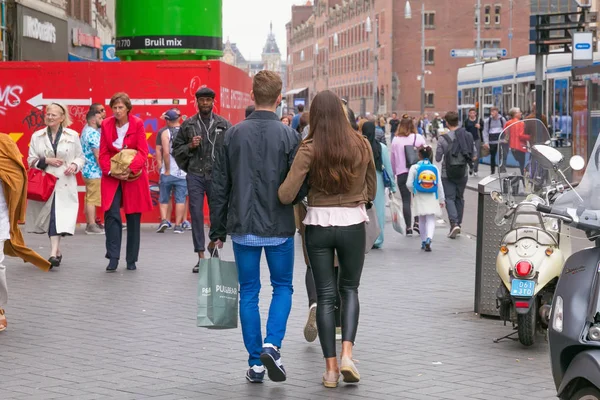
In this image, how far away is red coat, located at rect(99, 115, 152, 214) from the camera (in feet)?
39.7

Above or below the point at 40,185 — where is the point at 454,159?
above

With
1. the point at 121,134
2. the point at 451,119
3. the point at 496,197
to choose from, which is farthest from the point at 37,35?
the point at 496,197

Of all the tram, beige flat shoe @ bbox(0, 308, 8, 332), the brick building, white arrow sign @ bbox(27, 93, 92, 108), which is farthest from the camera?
the brick building

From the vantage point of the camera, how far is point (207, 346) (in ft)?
26.9

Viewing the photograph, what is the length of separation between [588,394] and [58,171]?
858cm

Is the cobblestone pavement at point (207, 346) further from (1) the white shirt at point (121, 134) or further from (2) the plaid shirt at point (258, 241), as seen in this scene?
(1) the white shirt at point (121, 134)

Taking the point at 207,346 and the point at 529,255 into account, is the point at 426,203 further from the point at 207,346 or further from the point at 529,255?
the point at 207,346

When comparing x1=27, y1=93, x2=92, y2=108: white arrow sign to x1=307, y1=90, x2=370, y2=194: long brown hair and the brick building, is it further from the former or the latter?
the brick building

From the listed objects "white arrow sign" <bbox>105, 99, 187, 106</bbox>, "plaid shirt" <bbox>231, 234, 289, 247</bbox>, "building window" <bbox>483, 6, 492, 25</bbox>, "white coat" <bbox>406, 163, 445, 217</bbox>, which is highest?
"building window" <bbox>483, 6, 492, 25</bbox>

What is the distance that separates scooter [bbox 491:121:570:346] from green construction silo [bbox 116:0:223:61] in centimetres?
822

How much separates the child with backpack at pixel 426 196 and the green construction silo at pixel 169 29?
3.56m

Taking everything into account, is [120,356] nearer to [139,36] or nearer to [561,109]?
[139,36]

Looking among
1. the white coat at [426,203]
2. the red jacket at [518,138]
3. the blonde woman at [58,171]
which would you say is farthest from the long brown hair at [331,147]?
the white coat at [426,203]

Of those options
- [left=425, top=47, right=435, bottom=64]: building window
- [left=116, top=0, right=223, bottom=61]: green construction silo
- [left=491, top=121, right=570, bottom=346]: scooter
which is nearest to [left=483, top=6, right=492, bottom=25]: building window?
[left=425, top=47, right=435, bottom=64]: building window
